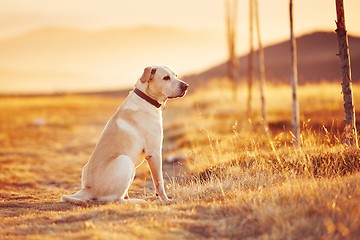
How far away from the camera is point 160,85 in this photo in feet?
23.5

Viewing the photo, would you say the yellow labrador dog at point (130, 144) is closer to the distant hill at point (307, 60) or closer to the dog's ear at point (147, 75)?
the dog's ear at point (147, 75)

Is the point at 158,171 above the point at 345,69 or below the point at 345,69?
below

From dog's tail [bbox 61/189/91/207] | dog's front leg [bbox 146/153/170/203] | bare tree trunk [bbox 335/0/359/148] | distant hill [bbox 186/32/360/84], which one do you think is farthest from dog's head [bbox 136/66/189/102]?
distant hill [bbox 186/32/360/84]

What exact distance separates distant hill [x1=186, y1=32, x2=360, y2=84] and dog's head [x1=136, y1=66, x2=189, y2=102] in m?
44.4

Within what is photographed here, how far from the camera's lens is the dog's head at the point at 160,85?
7152 millimetres

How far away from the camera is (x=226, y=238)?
5.12m

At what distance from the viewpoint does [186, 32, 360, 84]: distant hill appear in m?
55.3

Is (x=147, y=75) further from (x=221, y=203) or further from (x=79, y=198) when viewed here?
(x=221, y=203)

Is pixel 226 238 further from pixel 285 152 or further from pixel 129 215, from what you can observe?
pixel 285 152

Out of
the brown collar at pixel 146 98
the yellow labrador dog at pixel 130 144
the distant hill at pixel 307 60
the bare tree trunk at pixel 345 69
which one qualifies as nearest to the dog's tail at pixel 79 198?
the yellow labrador dog at pixel 130 144

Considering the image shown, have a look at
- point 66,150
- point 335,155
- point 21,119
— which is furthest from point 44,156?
point 21,119

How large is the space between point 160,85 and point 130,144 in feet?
2.76

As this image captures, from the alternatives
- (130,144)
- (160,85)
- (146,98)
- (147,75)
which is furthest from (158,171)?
(147,75)

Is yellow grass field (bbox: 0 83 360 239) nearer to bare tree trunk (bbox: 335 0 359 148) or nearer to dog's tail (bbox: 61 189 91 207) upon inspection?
dog's tail (bbox: 61 189 91 207)
